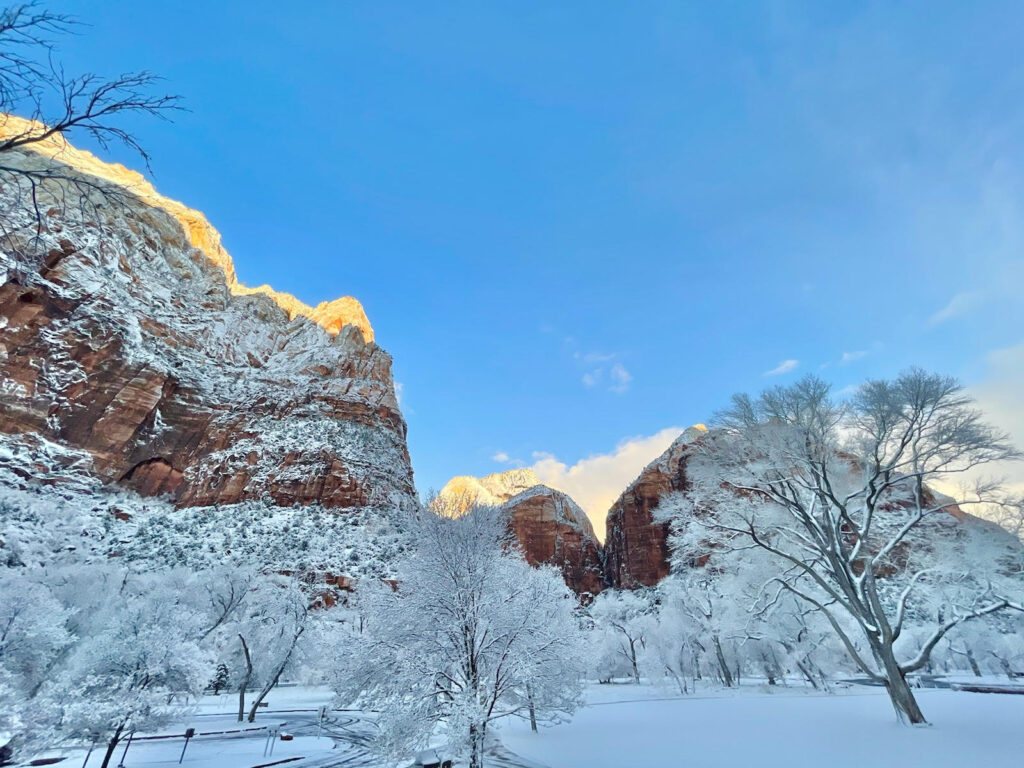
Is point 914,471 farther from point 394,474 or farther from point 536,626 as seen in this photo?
point 394,474

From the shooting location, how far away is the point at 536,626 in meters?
10.9

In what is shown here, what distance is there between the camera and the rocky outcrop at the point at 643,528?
70000 millimetres

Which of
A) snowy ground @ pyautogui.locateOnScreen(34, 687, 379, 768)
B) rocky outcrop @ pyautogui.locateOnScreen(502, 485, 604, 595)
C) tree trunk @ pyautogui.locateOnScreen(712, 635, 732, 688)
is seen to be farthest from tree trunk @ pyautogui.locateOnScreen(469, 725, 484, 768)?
rocky outcrop @ pyautogui.locateOnScreen(502, 485, 604, 595)

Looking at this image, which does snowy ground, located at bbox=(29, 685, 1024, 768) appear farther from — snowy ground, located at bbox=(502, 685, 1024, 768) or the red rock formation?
the red rock formation

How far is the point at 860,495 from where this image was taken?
1464cm

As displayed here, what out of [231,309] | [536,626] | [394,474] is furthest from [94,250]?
[536,626]

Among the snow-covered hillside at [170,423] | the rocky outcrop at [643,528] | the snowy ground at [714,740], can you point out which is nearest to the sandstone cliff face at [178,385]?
the snow-covered hillside at [170,423]

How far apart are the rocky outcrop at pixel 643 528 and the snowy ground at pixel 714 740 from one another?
50.9 meters

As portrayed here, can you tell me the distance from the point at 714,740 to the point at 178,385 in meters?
66.9

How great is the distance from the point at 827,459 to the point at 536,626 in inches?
399

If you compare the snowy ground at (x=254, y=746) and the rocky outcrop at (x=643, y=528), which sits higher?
the rocky outcrop at (x=643, y=528)

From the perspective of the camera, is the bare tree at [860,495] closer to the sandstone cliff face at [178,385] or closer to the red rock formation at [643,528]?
the sandstone cliff face at [178,385]

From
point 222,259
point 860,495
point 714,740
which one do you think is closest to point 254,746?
point 714,740

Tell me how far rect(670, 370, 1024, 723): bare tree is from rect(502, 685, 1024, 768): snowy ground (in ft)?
5.09
